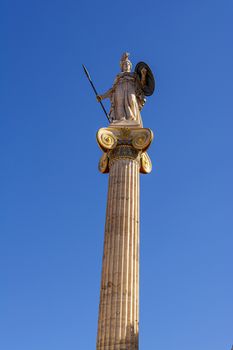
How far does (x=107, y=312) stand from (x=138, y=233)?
3.68m

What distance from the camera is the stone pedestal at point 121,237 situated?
19.0 m

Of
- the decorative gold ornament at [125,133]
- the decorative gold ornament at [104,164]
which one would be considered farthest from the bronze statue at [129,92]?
the decorative gold ornament at [104,164]

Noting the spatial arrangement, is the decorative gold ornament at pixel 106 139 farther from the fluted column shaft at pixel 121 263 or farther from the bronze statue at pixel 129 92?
the bronze statue at pixel 129 92

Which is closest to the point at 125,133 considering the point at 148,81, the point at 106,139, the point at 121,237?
the point at 106,139

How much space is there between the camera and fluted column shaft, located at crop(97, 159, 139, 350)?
19.0 metres

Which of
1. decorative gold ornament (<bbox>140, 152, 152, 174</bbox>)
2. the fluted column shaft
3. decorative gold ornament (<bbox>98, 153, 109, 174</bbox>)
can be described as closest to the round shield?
decorative gold ornament (<bbox>140, 152, 152, 174</bbox>)

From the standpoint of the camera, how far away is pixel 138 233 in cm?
2164

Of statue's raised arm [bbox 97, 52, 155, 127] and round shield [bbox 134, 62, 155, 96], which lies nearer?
statue's raised arm [bbox 97, 52, 155, 127]

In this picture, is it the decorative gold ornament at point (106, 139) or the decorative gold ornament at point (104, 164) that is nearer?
the decorative gold ornament at point (106, 139)

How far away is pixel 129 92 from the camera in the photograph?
2638cm

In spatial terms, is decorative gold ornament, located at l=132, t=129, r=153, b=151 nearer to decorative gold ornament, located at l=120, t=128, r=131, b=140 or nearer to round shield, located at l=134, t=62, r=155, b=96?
decorative gold ornament, located at l=120, t=128, r=131, b=140

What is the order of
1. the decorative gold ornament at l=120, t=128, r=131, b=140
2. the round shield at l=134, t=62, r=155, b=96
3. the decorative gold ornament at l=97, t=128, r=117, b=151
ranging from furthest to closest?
the round shield at l=134, t=62, r=155, b=96, the decorative gold ornament at l=120, t=128, r=131, b=140, the decorative gold ornament at l=97, t=128, r=117, b=151

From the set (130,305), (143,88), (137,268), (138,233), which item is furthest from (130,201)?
(143,88)

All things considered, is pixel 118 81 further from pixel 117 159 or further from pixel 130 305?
pixel 130 305
